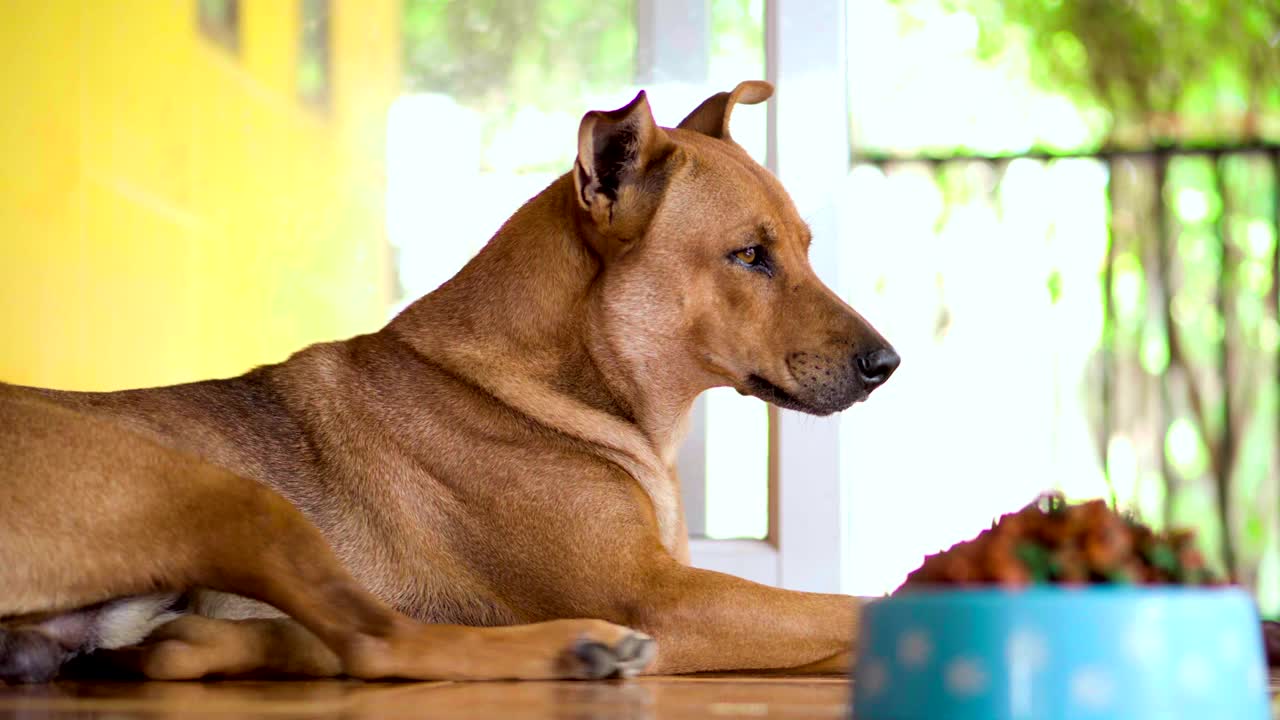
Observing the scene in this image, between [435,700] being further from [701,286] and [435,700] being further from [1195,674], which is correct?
[701,286]

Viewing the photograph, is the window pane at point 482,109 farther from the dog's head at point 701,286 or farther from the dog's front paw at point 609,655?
the dog's front paw at point 609,655

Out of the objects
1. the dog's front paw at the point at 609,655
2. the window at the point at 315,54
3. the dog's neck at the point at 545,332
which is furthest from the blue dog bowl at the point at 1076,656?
the window at the point at 315,54

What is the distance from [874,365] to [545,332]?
0.63 metres

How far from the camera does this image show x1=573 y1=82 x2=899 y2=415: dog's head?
244 cm

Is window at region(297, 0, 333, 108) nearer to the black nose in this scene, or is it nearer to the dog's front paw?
the black nose

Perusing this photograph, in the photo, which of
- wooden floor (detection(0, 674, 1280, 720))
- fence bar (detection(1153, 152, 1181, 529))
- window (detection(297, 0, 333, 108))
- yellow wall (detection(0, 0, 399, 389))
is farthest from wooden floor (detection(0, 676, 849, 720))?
fence bar (detection(1153, 152, 1181, 529))

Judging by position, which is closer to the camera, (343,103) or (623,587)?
(623,587)

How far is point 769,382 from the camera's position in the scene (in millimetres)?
2512

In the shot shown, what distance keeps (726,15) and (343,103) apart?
1.19 metres

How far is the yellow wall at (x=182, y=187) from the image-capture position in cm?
368

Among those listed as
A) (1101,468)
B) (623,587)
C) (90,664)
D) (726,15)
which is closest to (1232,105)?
(1101,468)

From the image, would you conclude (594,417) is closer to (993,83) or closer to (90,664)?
(90,664)

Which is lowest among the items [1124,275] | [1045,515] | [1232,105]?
[1045,515]

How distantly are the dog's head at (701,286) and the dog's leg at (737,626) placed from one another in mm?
495
